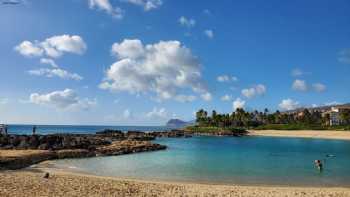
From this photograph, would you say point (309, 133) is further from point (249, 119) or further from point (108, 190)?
point (108, 190)

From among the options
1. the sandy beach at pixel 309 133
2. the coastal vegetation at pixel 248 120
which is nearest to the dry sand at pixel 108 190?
the sandy beach at pixel 309 133

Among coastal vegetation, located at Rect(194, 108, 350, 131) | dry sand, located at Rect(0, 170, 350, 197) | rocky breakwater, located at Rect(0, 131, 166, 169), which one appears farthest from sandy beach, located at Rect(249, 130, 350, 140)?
dry sand, located at Rect(0, 170, 350, 197)

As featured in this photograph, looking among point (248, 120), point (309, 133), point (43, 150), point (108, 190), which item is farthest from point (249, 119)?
point (108, 190)

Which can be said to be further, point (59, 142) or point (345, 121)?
point (345, 121)

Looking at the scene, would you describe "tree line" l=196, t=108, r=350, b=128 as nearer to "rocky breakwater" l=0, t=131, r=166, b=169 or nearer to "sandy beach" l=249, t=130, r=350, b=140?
"sandy beach" l=249, t=130, r=350, b=140

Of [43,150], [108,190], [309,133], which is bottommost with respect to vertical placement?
[108,190]

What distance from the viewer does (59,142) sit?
54.8 meters

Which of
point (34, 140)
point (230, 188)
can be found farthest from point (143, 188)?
point (34, 140)

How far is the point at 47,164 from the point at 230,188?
20.0 meters

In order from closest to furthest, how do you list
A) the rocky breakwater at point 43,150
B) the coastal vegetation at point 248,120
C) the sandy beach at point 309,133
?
the rocky breakwater at point 43,150 → the sandy beach at point 309,133 → the coastal vegetation at point 248,120

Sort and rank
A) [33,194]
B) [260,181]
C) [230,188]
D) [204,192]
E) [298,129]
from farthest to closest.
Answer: [298,129] → [260,181] → [230,188] → [204,192] → [33,194]

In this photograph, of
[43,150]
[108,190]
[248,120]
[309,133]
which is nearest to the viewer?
[108,190]

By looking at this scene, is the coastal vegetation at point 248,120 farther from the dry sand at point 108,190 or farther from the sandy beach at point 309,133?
the dry sand at point 108,190

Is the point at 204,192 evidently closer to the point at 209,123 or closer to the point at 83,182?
the point at 83,182
